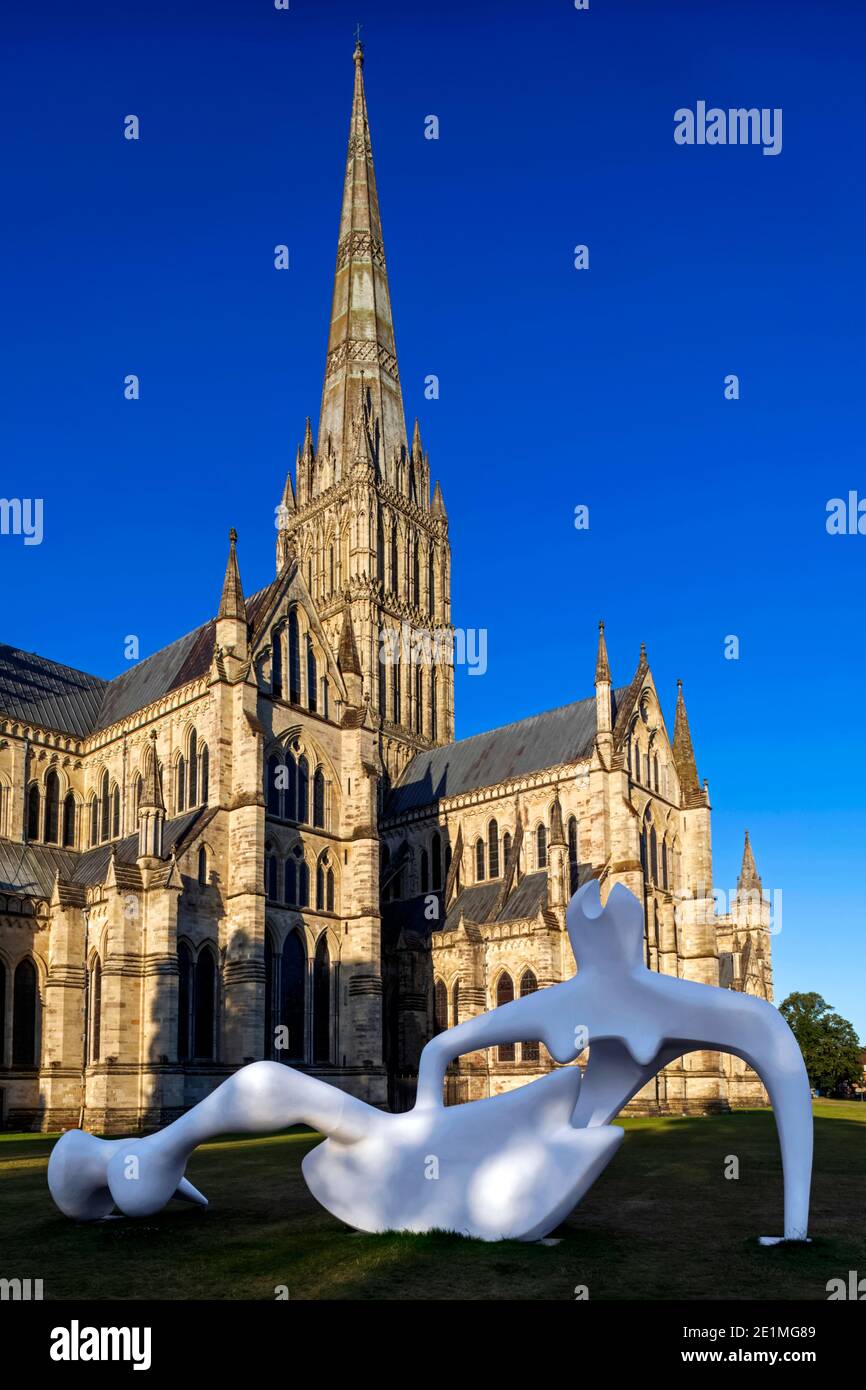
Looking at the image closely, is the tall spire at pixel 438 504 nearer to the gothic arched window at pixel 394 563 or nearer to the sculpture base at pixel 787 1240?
the gothic arched window at pixel 394 563

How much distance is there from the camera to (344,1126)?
14.9 meters

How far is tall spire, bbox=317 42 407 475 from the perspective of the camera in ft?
266

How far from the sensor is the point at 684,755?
61.5m

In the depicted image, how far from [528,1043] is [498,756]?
57.1ft

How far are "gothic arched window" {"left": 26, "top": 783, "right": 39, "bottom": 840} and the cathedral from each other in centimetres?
10

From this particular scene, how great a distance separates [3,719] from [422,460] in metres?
39.4

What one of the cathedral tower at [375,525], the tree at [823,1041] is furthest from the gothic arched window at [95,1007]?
the tree at [823,1041]

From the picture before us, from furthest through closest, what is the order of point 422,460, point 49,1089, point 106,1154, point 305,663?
point 422,460
point 305,663
point 49,1089
point 106,1154

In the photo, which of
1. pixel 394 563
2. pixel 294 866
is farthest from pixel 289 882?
pixel 394 563

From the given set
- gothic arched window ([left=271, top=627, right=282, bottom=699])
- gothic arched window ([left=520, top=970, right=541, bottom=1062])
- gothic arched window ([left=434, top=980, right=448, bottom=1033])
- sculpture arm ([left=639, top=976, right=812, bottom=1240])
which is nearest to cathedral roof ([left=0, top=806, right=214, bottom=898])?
gothic arched window ([left=271, top=627, right=282, bottom=699])

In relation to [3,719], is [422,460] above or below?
above

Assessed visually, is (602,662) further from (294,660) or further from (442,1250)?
(442,1250)

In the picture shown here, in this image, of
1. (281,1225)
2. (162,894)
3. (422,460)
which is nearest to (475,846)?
(162,894)
